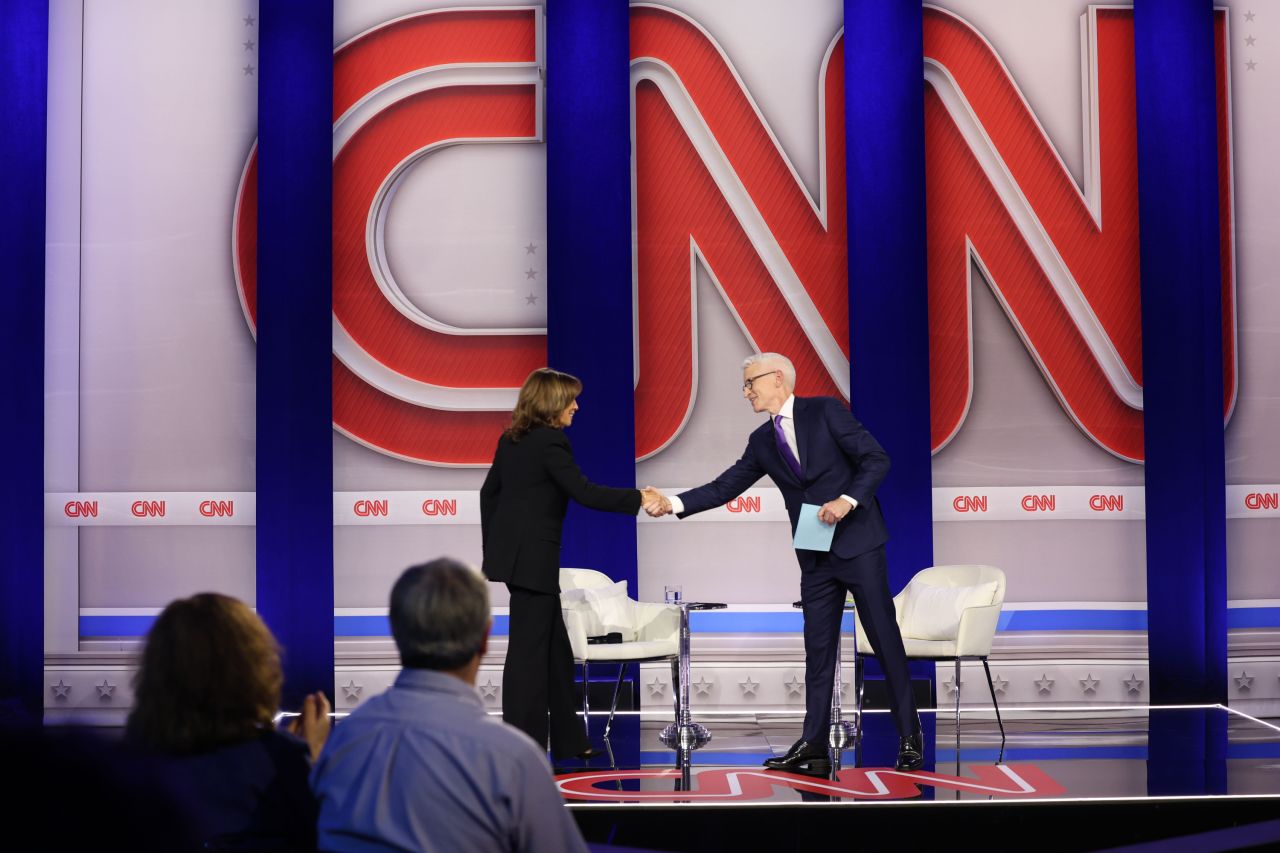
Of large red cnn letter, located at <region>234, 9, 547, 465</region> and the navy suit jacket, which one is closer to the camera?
the navy suit jacket

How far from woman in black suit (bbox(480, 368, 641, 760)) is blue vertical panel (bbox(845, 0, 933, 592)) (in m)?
2.71

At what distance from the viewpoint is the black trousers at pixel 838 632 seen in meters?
4.95

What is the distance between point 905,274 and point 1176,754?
3036mm

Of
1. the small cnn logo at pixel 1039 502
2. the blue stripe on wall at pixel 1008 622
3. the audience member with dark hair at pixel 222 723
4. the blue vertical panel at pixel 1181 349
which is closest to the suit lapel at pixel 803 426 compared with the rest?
the blue stripe on wall at pixel 1008 622

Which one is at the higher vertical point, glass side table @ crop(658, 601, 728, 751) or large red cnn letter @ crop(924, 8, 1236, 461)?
large red cnn letter @ crop(924, 8, 1236, 461)

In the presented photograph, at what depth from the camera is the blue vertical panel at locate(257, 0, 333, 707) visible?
7.35 m

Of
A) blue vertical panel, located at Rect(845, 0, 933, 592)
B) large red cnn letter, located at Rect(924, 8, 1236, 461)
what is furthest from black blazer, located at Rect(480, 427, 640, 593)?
large red cnn letter, located at Rect(924, 8, 1236, 461)

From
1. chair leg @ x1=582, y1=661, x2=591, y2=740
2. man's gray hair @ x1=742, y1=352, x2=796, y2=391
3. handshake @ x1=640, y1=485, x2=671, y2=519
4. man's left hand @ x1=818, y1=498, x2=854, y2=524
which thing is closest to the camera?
man's left hand @ x1=818, y1=498, x2=854, y2=524

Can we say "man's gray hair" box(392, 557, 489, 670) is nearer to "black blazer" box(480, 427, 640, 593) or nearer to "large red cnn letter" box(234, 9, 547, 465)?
"black blazer" box(480, 427, 640, 593)

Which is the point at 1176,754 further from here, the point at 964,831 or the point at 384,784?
the point at 384,784

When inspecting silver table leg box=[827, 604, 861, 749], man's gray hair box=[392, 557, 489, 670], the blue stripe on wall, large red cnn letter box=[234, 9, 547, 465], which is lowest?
silver table leg box=[827, 604, 861, 749]

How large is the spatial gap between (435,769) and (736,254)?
5.95 meters

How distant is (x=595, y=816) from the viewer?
Result: 4.28m

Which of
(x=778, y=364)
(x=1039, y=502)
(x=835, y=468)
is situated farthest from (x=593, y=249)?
(x=1039, y=502)
